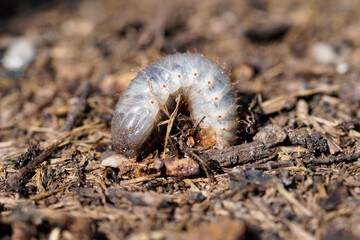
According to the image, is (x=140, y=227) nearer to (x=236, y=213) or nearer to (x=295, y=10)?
(x=236, y=213)

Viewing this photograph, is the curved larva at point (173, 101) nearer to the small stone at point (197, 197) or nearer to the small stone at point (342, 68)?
the small stone at point (197, 197)

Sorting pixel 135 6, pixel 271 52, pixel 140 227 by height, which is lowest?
pixel 140 227

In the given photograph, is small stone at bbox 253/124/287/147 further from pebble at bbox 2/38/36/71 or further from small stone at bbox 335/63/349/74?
pebble at bbox 2/38/36/71

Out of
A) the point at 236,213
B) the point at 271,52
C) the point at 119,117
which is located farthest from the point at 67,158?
the point at 271,52

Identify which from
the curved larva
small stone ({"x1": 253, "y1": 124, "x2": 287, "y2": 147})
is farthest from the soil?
the curved larva

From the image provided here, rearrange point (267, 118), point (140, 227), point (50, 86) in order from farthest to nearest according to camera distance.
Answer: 1. point (50, 86)
2. point (267, 118)
3. point (140, 227)

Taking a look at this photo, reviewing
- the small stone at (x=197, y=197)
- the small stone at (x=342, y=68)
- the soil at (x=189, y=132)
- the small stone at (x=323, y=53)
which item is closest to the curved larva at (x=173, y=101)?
the soil at (x=189, y=132)
